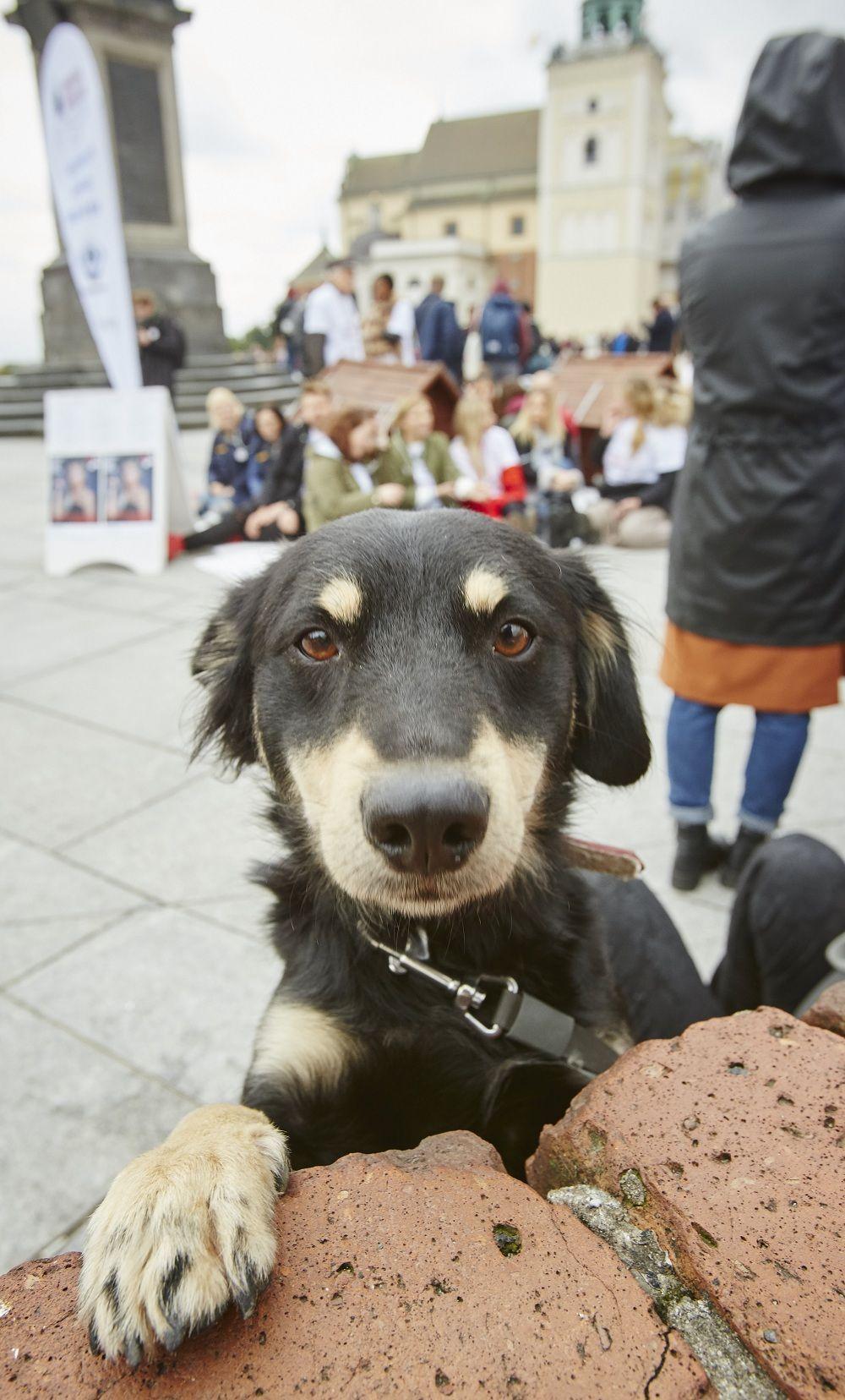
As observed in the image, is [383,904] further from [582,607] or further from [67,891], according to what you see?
[67,891]

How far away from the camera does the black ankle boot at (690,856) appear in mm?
4316

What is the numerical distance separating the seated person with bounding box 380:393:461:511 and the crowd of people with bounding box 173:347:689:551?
0.04ft

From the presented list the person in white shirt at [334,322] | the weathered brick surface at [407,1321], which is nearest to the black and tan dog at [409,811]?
the weathered brick surface at [407,1321]

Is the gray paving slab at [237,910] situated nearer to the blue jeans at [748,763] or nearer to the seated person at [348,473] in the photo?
the blue jeans at [748,763]

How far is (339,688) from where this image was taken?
1905 mm

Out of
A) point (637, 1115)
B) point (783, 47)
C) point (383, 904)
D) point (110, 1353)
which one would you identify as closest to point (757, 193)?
point (783, 47)

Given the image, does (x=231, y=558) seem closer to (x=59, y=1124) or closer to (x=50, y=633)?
(x=50, y=633)

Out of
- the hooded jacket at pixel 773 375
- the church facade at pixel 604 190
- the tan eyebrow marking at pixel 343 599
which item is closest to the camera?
the tan eyebrow marking at pixel 343 599

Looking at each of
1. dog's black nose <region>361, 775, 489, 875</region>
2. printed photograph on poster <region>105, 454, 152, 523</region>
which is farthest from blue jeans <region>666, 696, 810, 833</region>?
printed photograph on poster <region>105, 454, 152, 523</region>

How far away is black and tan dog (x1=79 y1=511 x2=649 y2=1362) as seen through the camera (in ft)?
4.92

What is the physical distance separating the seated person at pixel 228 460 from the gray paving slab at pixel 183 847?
689 centimetres

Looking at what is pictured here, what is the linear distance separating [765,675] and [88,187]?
8666 mm

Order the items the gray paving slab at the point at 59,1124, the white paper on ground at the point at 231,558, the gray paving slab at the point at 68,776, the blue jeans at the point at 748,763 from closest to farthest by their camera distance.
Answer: the gray paving slab at the point at 59,1124 → the blue jeans at the point at 748,763 → the gray paving slab at the point at 68,776 → the white paper on ground at the point at 231,558

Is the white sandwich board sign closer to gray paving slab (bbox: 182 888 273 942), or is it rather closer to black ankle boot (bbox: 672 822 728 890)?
gray paving slab (bbox: 182 888 273 942)
